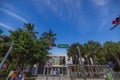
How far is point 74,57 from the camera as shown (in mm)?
36344

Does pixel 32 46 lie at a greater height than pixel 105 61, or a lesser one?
greater

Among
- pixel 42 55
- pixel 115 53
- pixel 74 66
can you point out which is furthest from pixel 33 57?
pixel 115 53

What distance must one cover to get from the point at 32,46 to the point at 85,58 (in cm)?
1606

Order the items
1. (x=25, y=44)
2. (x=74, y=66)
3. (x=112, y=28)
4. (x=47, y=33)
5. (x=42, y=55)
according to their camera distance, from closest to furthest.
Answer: (x=112, y=28)
(x=25, y=44)
(x=42, y=55)
(x=74, y=66)
(x=47, y=33)

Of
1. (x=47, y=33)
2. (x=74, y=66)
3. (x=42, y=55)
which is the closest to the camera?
(x=42, y=55)

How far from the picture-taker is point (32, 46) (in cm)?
2756

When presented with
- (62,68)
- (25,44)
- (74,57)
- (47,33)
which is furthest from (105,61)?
(47,33)

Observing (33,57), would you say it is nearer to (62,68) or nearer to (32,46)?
(32,46)

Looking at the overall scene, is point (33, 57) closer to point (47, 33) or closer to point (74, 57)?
point (74, 57)

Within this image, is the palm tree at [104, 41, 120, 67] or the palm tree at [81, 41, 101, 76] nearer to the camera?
the palm tree at [104, 41, 120, 67]

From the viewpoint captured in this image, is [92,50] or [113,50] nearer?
[113,50]

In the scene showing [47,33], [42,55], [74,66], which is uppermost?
[47,33]

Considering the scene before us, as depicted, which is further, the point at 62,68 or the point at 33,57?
the point at 62,68

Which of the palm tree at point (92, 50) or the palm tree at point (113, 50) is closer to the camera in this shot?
the palm tree at point (113, 50)
